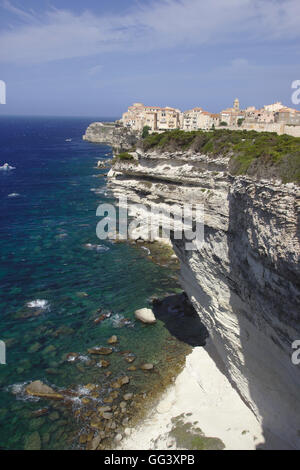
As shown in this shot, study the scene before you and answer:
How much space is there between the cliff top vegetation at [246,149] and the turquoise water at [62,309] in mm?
13064

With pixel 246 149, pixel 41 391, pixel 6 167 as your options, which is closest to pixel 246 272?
pixel 246 149

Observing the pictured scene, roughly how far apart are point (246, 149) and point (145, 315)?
14833mm

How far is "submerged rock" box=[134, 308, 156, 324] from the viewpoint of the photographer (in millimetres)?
25250

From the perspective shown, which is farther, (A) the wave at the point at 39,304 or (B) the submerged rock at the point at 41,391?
(A) the wave at the point at 39,304

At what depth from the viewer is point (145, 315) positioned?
83.7ft

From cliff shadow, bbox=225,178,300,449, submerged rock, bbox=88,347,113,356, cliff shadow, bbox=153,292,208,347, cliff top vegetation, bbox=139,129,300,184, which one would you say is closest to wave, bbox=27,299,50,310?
submerged rock, bbox=88,347,113,356

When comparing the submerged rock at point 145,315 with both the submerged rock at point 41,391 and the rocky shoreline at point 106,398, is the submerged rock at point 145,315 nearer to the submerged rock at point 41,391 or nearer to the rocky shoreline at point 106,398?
the rocky shoreline at point 106,398

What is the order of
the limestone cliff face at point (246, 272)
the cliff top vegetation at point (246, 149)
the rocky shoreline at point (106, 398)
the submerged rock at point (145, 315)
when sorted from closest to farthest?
the limestone cliff face at point (246, 272) < the cliff top vegetation at point (246, 149) < the rocky shoreline at point (106, 398) < the submerged rock at point (145, 315)

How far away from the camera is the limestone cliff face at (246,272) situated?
1109cm

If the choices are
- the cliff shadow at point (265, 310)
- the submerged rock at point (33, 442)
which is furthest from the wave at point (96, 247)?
the cliff shadow at point (265, 310)

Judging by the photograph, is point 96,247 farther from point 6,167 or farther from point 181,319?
point 6,167

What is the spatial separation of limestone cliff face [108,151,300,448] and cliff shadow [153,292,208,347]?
9.45 feet

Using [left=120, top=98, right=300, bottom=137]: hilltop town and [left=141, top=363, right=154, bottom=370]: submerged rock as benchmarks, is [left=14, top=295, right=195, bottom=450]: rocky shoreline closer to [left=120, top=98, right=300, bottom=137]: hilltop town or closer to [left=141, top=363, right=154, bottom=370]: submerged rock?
[left=141, top=363, right=154, bottom=370]: submerged rock
